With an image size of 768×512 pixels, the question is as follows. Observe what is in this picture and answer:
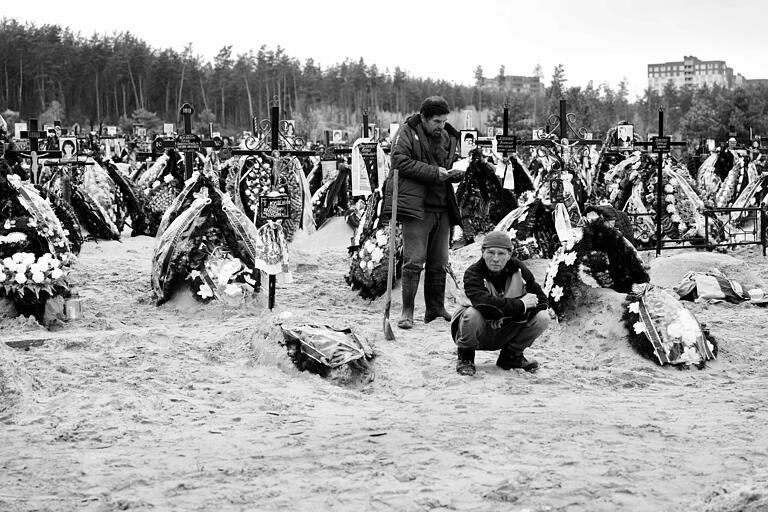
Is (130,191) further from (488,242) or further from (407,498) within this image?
(407,498)

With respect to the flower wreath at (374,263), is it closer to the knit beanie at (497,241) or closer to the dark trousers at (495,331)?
the dark trousers at (495,331)

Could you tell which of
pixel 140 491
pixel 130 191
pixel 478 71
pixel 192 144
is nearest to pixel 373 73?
pixel 478 71

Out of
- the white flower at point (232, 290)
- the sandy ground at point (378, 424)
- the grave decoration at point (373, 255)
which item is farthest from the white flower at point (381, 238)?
the white flower at point (232, 290)

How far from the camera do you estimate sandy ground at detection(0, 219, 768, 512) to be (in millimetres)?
4203

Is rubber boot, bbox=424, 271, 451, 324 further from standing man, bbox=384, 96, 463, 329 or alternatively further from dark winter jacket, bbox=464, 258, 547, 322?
dark winter jacket, bbox=464, 258, 547, 322

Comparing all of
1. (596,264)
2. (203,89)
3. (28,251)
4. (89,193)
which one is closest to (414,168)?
(596,264)

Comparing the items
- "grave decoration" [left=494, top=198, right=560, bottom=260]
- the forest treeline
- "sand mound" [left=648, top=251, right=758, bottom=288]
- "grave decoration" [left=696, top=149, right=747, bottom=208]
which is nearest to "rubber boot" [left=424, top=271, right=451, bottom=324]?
"grave decoration" [left=494, top=198, right=560, bottom=260]

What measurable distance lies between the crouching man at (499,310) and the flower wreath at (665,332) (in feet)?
3.19

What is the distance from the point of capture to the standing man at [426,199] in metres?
7.99

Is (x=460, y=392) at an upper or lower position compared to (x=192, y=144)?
lower

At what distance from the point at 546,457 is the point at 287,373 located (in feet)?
7.50

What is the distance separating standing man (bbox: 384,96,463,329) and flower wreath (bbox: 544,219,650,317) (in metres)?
0.95

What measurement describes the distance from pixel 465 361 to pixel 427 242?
196 cm

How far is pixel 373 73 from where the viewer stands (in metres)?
99.5
